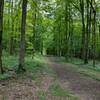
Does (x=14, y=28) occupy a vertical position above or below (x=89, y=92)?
above

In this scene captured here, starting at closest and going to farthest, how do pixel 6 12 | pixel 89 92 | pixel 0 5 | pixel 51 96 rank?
pixel 51 96
pixel 89 92
pixel 0 5
pixel 6 12

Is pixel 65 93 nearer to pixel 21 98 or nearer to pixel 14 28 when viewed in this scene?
pixel 21 98

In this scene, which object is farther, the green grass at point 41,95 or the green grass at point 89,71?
the green grass at point 89,71

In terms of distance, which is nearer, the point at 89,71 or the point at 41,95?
the point at 41,95

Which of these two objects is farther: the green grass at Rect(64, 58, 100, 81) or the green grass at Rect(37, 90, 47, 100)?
the green grass at Rect(64, 58, 100, 81)

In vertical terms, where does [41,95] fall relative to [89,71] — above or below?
above

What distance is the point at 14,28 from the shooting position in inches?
1142

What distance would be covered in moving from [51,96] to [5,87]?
89.1 inches

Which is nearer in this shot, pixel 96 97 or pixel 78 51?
pixel 96 97

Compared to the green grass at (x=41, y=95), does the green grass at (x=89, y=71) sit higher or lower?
lower

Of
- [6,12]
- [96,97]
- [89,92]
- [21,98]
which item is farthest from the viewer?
[6,12]

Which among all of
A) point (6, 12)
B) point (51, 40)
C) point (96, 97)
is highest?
point (6, 12)

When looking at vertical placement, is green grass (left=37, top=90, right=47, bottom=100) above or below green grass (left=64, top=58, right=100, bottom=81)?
above

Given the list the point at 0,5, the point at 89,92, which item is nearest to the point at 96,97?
the point at 89,92
